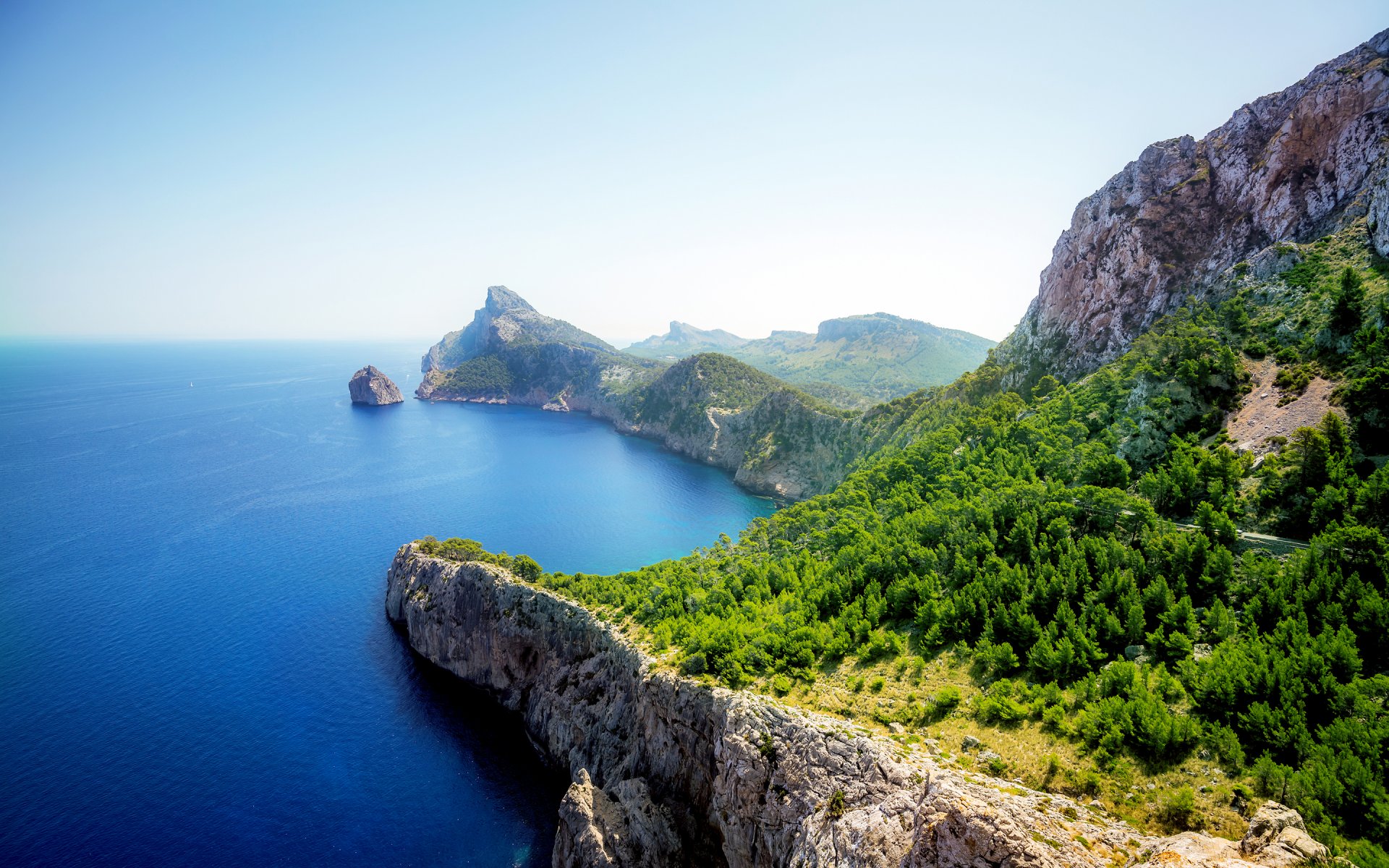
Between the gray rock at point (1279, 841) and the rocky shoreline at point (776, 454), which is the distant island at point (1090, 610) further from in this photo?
the rocky shoreline at point (776, 454)

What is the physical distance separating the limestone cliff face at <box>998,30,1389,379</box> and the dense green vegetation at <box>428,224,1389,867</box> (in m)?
6.82

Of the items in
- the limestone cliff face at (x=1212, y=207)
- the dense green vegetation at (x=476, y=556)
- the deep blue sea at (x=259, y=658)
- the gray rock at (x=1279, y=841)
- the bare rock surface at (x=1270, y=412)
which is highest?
the limestone cliff face at (x=1212, y=207)

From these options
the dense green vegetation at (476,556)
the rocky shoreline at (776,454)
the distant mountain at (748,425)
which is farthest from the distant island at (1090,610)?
the distant mountain at (748,425)

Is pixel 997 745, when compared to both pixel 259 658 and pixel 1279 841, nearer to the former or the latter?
pixel 1279 841

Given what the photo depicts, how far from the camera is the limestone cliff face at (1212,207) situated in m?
53.3

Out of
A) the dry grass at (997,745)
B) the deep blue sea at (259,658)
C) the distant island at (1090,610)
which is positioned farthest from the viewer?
the deep blue sea at (259,658)

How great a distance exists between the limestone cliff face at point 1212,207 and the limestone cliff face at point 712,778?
186 ft

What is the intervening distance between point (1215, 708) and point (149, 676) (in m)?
81.2

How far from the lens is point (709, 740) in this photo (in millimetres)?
35156

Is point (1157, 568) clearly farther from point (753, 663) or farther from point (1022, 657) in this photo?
point (753, 663)

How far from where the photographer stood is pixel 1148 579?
3306 cm

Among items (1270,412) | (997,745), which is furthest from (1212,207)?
(997,745)

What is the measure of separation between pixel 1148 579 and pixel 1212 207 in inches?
2298

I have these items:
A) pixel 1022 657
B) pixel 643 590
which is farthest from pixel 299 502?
pixel 1022 657
